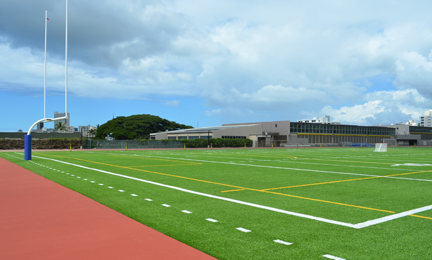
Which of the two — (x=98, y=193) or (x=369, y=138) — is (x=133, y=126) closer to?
(x=369, y=138)

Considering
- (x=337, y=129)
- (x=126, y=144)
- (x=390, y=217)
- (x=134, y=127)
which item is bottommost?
(x=390, y=217)

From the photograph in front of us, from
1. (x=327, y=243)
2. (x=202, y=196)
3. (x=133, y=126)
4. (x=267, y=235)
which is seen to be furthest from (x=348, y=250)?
(x=133, y=126)

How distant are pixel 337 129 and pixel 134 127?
62.3 meters

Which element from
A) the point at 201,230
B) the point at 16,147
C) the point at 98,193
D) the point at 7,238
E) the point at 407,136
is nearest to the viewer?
the point at 7,238

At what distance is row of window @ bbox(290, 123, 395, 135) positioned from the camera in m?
88.9

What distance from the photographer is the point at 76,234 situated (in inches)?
225

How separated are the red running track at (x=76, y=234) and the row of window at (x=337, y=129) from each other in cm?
8233

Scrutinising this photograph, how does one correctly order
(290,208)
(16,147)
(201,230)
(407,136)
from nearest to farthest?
(201,230) < (290,208) < (16,147) < (407,136)

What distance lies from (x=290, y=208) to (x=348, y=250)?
301 centimetres

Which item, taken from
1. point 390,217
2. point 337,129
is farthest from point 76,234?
point 337,129

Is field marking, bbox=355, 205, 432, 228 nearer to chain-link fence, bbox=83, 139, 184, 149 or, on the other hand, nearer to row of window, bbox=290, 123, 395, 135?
chain-link fence, bbox=83, 139, 184, 149

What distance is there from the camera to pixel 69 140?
58.0m

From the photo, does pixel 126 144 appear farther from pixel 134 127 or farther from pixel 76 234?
pixel 76 234

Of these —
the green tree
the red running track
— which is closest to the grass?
the red running track
